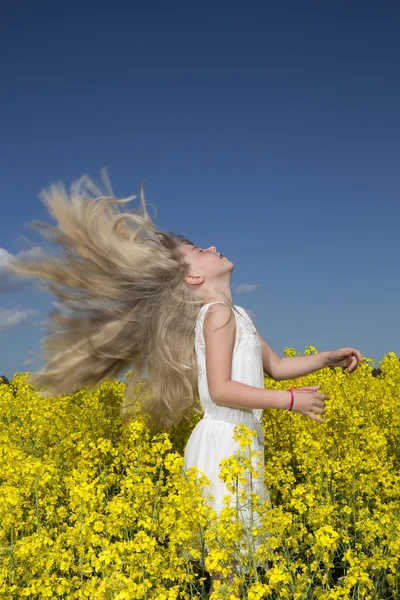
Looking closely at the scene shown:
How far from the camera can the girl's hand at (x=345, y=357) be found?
3.64m

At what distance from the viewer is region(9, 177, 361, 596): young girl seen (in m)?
3.25

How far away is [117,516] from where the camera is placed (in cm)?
298

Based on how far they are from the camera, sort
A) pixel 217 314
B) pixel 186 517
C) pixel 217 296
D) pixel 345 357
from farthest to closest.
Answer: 1. pixel 345 357
2. pixel 217 296
3. pixel 217 314
4. pixel 186 517

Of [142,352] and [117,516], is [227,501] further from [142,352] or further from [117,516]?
[142,352]

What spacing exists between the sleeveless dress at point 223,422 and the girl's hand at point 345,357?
60cm

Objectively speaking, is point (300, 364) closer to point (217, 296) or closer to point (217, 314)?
point (217, 296)

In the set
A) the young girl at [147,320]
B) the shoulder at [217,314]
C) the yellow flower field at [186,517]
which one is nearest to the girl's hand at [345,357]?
the young girl at [147,320]

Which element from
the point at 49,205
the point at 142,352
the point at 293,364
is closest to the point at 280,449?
the point at 293,364

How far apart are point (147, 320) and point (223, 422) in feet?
2.50

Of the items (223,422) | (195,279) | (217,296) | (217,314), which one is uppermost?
(195,279)

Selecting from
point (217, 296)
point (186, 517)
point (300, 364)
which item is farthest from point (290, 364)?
point (186, 517)

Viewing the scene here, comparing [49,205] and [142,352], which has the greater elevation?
[49,205]

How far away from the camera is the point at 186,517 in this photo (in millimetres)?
2643

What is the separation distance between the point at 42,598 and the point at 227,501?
2.79ft
